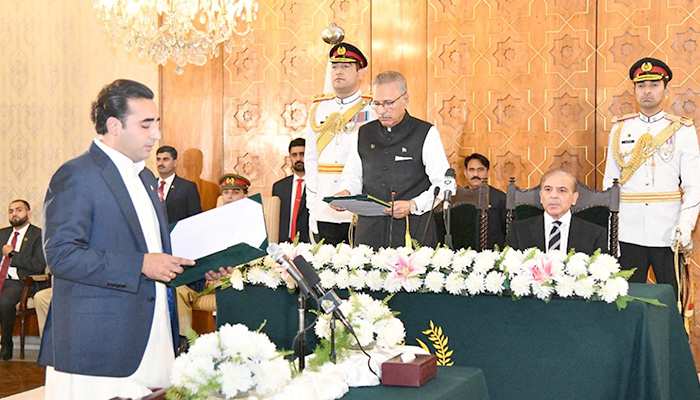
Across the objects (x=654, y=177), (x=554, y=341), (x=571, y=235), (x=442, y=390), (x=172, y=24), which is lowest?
(x=554, y=341)

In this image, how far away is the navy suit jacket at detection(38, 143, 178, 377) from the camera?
2.59 meters

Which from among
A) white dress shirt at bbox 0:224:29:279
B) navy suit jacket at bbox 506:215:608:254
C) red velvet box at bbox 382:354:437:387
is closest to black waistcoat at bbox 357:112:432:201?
navy suit jacket at bbox 506:215:608:254

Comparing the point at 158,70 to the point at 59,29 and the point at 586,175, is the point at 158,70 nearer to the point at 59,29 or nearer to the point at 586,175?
the point at 59,29

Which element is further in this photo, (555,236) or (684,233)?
(684,233)

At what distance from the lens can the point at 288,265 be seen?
2.02 m

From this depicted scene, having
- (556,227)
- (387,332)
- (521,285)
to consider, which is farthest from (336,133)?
(387,332)

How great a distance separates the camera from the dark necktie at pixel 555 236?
4637 millimetres

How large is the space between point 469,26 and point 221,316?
13.5 feet

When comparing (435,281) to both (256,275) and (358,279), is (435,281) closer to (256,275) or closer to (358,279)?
(358,279)

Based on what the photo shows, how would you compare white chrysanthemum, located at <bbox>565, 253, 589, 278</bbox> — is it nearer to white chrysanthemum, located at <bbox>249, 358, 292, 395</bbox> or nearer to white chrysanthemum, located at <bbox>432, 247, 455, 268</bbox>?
white chrysanthemum, located at <bbox>432, 247, 455, 268</bbox>

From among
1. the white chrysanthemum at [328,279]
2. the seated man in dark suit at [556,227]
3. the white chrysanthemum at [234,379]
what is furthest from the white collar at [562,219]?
the white chrysanthemum at [234,379]

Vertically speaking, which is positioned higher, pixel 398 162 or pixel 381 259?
pixel 398 162

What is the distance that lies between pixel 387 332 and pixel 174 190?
17.5 feet

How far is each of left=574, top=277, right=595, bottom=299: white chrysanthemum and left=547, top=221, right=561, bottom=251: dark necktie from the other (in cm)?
144
